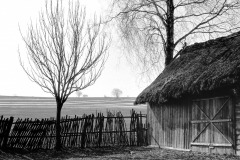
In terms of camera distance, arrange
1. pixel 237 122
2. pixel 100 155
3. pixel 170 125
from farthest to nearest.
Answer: pixel 170 125, pixel 100 155, pixel 237 122

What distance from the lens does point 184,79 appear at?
13789 mm

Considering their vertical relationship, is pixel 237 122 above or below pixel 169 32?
below

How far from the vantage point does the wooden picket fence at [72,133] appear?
14844mm

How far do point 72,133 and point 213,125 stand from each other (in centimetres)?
658

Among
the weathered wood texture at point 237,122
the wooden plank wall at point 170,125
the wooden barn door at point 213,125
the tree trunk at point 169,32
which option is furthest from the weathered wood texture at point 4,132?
the tree trunk at point 169,32

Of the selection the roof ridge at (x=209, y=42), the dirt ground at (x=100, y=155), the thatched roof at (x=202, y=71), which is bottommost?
the dirt ground at (x=100, y=155)

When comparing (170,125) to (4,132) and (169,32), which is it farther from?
(4,132)

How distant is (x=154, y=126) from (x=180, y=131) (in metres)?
2.55

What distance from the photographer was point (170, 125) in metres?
15.5

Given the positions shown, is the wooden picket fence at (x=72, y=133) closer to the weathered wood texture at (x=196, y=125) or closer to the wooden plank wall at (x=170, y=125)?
the wooden plank wall at (x=170, y=125)

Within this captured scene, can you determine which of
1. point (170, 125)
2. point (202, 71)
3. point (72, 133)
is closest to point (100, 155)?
point (72, 133)

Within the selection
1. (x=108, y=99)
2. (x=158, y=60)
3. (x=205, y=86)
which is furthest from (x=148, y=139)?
(x=108, y=99)

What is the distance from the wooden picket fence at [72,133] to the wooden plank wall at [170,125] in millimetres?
903

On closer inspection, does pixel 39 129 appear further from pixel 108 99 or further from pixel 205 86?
pixel 108 99
